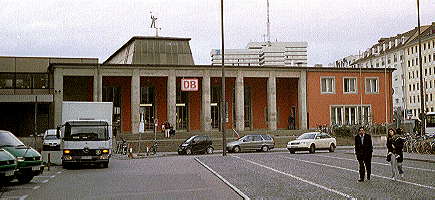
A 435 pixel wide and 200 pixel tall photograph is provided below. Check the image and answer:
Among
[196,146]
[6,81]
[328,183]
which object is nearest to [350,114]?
[196,146]

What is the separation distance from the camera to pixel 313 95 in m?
54.6

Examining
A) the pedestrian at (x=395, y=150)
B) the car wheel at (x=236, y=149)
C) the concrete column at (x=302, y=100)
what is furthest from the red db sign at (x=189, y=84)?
the pedestrian at (x=395, y=150)

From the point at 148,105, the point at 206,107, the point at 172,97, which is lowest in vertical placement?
the point at 206,107

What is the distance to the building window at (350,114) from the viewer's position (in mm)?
55500

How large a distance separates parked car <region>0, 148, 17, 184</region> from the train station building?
32.5m

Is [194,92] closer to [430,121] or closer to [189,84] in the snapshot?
[189,84]

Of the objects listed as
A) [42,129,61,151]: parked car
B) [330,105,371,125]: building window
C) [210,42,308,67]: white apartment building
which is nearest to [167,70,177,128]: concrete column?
[42,129,61,151]: parked car

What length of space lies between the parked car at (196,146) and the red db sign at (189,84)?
12.6 m

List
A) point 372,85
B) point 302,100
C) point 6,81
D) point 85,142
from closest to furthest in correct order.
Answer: point 85,142, point 302,100, point 372,85, point 6,81

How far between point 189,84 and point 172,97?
2.40m

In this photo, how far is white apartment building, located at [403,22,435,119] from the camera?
98838mm

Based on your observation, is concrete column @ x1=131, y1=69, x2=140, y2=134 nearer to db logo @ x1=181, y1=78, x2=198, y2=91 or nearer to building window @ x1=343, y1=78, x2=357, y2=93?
db logo @ x1=181, y1=78, x2=198, y2=91

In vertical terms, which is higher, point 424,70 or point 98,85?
point 424,70

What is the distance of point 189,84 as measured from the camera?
51.1m
